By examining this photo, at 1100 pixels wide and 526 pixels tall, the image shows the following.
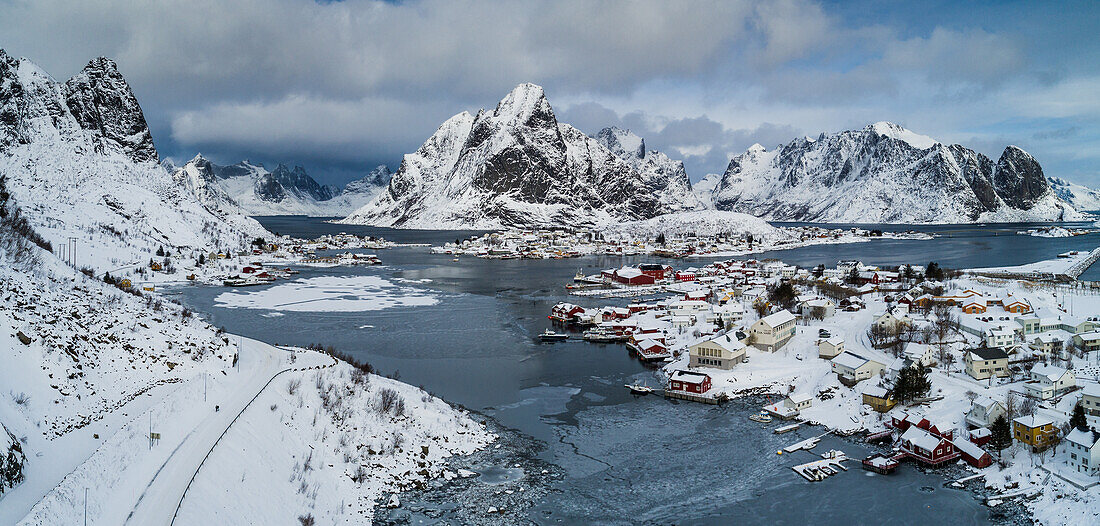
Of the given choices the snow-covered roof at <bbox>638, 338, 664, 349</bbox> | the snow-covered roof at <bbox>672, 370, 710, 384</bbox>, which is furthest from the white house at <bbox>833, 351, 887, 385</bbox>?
the snow-covered roof at <bbox>638, 338, 664, 349</bbox>

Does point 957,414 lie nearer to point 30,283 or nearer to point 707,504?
point 707,504

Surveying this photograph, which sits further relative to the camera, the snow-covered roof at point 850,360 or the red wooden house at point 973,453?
the snow-covered roof at point 850,360

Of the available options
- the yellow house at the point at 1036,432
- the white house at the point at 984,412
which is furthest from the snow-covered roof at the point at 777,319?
the yellow house at the point at 1036,432

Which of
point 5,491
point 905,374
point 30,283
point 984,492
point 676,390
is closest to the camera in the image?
point 5,491

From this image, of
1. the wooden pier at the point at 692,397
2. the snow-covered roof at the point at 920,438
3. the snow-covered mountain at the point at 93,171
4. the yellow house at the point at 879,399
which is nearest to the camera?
the snow-covered roof at the point at 920,438

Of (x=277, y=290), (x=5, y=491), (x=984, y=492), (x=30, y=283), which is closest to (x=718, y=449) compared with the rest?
(x=984, y=492)

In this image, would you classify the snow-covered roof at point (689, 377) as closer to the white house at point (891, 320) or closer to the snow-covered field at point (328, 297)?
the white house at point (891, 320)

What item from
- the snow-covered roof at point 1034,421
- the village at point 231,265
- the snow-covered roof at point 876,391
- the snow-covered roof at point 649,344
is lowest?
the snow-covered roof at point 876,391
